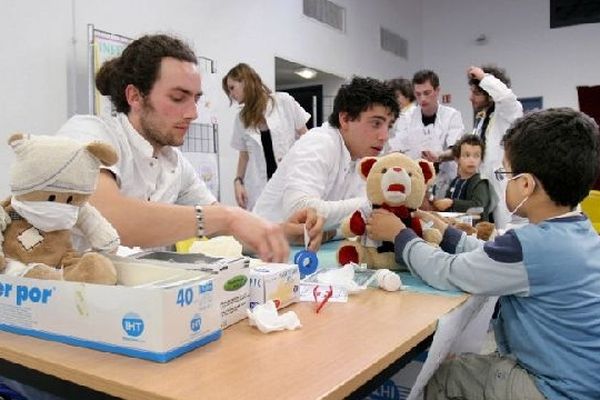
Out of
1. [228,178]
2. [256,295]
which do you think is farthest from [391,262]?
[228,178]

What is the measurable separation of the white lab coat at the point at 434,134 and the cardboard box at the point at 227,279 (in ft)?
10.8

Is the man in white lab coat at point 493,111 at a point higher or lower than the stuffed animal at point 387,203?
higher

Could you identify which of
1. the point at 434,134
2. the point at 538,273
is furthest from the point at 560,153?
the point at 434,134

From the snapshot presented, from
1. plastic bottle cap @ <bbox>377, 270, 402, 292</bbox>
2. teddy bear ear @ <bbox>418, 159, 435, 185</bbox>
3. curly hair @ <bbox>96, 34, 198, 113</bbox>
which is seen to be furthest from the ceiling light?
plastic bottle cap @ <bbox>377, 270, 402, 292</bbox>

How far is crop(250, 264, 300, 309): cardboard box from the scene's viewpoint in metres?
0.87

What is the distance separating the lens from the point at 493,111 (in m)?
3.46

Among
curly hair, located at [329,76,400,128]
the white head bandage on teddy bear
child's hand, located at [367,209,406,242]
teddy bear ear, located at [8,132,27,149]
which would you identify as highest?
curly hair, located at [329,76,400,128]

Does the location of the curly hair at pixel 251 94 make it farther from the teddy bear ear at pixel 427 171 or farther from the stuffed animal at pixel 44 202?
the stuffed animal at pixel 44 202

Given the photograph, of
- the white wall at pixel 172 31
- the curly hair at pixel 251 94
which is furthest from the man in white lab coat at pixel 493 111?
the white wall at pixel 172 31

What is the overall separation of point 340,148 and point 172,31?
1.81m

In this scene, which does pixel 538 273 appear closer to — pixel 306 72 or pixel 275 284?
pixel 275 284

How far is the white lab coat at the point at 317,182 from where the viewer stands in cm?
170

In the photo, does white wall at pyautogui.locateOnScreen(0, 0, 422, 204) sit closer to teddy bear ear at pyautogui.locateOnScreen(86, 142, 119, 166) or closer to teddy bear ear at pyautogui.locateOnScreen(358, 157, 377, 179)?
teddy bear ear at pyautogui.locateOnScreen(86, 142, 119, 166)

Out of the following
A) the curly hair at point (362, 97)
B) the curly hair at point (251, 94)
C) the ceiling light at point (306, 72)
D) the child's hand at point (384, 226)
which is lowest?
the child's hand at point (384, 226)
